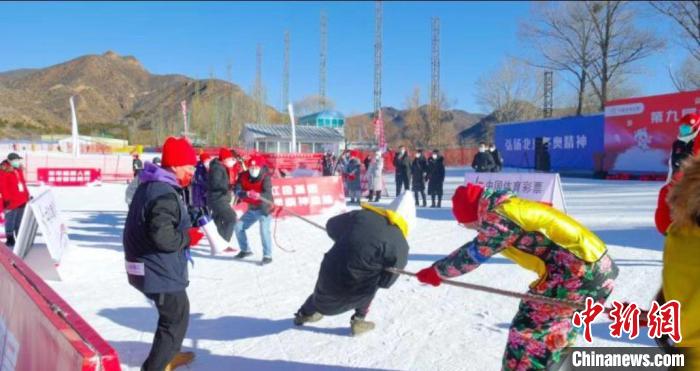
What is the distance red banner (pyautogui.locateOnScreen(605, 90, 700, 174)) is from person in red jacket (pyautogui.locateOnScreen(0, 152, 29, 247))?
19.1m

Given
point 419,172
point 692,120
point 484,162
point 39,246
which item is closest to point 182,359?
point 39,246

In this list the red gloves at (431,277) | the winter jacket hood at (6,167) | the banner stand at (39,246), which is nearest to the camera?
the red gloves at (431,277)

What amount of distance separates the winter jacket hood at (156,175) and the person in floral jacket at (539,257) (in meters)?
1.72

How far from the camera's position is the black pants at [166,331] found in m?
3.10

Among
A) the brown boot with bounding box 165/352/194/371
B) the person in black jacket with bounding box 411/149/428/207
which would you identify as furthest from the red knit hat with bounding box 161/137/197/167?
the person in black jacket with bounding box 411/149/428/207

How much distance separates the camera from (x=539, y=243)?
2434 mm

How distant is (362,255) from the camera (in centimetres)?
344

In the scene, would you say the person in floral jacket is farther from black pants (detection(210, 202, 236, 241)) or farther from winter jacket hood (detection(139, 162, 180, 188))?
black pants (detection(210, 202, 236, 241))

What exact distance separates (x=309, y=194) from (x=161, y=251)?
334 inches

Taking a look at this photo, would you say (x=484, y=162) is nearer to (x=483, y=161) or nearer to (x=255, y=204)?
(x=483, y=161)

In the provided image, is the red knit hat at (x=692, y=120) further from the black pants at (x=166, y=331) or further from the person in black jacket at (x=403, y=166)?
the person in black jacket at (x=403, y=166)

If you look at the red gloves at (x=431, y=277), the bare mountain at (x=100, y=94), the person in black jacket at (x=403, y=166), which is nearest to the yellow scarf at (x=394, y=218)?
the red gloves at (x=431, y=277)

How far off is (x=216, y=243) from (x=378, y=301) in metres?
1.71

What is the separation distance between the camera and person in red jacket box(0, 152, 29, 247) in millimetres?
7766
